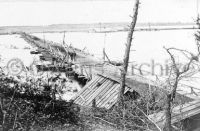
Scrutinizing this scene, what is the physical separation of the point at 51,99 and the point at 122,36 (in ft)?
117

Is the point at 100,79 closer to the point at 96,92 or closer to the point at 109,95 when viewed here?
the point at 96,92

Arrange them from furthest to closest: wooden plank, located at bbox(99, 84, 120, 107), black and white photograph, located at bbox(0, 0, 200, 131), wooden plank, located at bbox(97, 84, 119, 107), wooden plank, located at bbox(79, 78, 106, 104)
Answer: wooden plank, located at bbox(79, 78, 106, 104), wooden plank, located at bbox(97, 84, 119, 107), wooden plank, located at bbox(99, 84, 120, 107), black and white photograph, located at bbox(0, 0, 200, 131)

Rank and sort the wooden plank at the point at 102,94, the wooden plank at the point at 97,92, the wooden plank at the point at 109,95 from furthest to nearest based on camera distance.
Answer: the wooden plank at the point at 97,92
the wooden plank at the point at 102,94
the wooden plank at the point at 109,95

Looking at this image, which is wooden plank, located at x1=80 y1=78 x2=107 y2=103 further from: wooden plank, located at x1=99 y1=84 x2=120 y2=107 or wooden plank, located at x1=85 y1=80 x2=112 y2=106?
wooden plank, located at x1=99 y1=84 x2=120 y2=107

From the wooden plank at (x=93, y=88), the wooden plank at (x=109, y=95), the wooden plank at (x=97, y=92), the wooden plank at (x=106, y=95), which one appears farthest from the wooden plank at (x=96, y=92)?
the wooden plank at (x=109, y=95)

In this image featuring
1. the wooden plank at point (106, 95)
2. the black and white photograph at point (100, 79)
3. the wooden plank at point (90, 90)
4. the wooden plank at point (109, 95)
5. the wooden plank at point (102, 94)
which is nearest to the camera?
the black and white photograph at point (100, 79)

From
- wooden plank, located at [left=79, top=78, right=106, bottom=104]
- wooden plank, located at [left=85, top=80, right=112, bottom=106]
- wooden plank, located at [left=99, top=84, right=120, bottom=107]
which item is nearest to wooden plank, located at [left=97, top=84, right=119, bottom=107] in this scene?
wooden plank, located at [left=99, top=84, right=120, bottom=107]

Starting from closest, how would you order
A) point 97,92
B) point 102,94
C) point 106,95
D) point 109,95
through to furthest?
1. point 109,95
2. point 106,95
3. point 102,94
4. point 97,92

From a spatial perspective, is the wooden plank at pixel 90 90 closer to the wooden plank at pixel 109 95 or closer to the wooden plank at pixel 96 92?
the wooden plank at pixel 96 92

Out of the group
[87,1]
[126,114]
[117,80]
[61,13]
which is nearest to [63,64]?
[117,80]

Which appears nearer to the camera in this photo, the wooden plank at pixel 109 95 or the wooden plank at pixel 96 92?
the wooden plank at pixel 109 95

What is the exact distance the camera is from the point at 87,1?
83.1 meters

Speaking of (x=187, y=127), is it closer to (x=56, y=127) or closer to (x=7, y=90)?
(x=56, y=127)

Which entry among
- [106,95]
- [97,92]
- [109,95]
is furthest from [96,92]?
[109,95]
